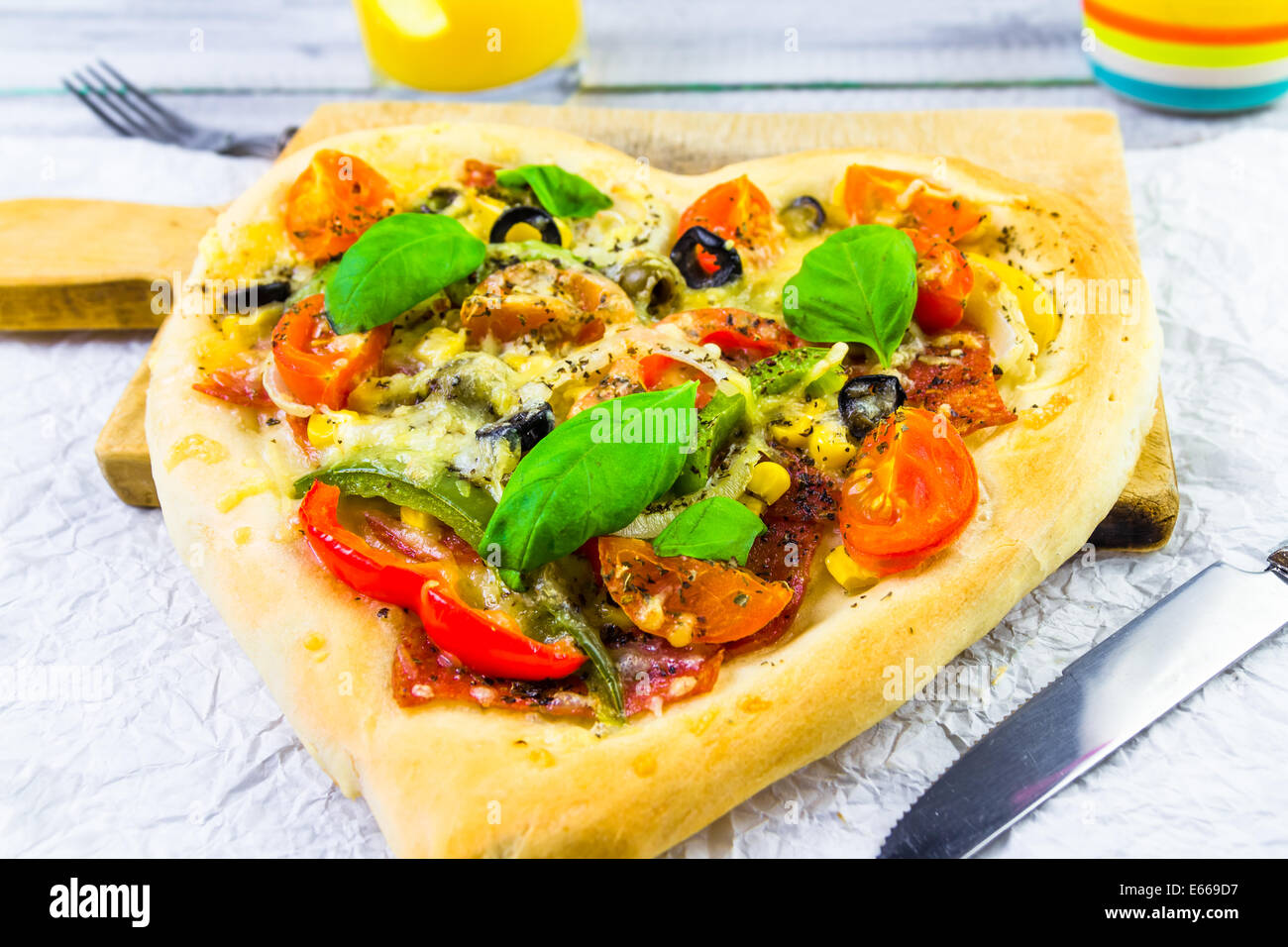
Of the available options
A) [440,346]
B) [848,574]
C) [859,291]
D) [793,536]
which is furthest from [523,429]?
[859,291]

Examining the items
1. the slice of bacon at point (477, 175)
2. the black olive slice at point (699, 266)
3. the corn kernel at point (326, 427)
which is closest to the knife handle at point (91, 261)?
the slice of bacon at point (477, 175)

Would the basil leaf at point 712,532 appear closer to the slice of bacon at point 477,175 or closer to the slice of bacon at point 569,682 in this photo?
the slice of bacon at point 569,682

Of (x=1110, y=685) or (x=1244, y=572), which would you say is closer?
(x=1110, y=685)

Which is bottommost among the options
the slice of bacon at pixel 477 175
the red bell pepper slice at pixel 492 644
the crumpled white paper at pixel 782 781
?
the crumpled white paper at pixel 782 781

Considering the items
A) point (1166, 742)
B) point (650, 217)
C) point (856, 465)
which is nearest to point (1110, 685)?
point (1166, 742)

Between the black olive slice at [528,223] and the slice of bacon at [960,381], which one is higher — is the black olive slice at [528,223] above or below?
above

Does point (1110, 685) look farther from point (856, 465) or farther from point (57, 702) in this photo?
point (57, 702)
